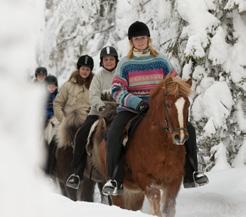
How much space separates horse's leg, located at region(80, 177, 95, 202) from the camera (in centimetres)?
771

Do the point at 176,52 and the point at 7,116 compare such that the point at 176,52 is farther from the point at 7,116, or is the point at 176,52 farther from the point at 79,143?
the point at 7,116

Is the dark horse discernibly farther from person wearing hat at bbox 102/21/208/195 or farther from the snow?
the snow

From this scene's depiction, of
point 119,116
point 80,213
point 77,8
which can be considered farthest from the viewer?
point 77,8

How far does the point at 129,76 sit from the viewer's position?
19.3ft

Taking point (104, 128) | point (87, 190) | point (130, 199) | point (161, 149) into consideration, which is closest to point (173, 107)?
point (161, 149)

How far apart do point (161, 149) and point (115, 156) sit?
1.83ft

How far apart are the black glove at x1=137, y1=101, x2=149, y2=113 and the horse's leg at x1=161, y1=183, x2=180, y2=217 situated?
89cm

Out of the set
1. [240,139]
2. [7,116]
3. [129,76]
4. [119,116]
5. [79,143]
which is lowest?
[240,139]

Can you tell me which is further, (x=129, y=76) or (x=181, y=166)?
(x=129, y=76)

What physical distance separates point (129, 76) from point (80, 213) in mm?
3575

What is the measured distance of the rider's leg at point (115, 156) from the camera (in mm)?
5570

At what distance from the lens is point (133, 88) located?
592 cm

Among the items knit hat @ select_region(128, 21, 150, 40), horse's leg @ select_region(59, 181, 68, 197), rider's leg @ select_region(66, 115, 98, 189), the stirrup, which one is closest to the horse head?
knit hat @ select_region(128, 21, 150, 40)

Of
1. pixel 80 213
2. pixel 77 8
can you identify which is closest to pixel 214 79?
pixel 77 8
